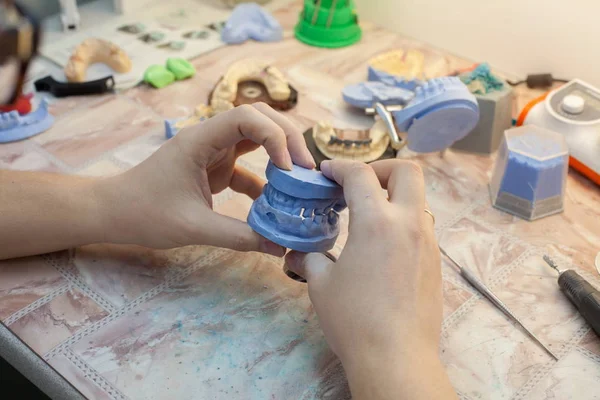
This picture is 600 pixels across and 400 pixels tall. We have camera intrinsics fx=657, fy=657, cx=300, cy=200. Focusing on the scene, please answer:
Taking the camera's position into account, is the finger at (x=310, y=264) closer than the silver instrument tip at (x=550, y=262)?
Yes

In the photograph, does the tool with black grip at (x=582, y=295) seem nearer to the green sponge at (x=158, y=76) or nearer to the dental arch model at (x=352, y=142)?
the dental arch model at (x=352, y=142)

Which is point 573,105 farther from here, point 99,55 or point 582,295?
point 99,55

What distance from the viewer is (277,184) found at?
847 millimetres

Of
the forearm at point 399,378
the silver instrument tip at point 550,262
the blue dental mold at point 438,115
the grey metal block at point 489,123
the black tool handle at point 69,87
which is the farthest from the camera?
the black tool handle at point 69,87

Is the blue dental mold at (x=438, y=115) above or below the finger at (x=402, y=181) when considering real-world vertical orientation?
below

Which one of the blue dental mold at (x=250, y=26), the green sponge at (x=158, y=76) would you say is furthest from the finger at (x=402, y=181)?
the blue dental mold at (x=250, y=26)

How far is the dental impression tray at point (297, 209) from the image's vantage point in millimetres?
837

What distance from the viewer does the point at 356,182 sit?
810mm

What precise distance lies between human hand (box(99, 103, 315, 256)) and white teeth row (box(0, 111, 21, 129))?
42cm

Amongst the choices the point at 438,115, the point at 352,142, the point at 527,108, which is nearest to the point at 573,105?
the point at 527,108

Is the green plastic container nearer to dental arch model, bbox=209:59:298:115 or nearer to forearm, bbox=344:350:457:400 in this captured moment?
dental arch model, bbox=209:59:298:115

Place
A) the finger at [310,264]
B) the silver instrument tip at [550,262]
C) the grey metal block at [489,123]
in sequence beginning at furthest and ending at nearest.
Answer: the grey metal block at [489,123], the silver instrument tip at [550,262], the finger at [310,264]

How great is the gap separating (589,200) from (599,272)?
0.68 feet

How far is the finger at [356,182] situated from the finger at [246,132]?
6cm
